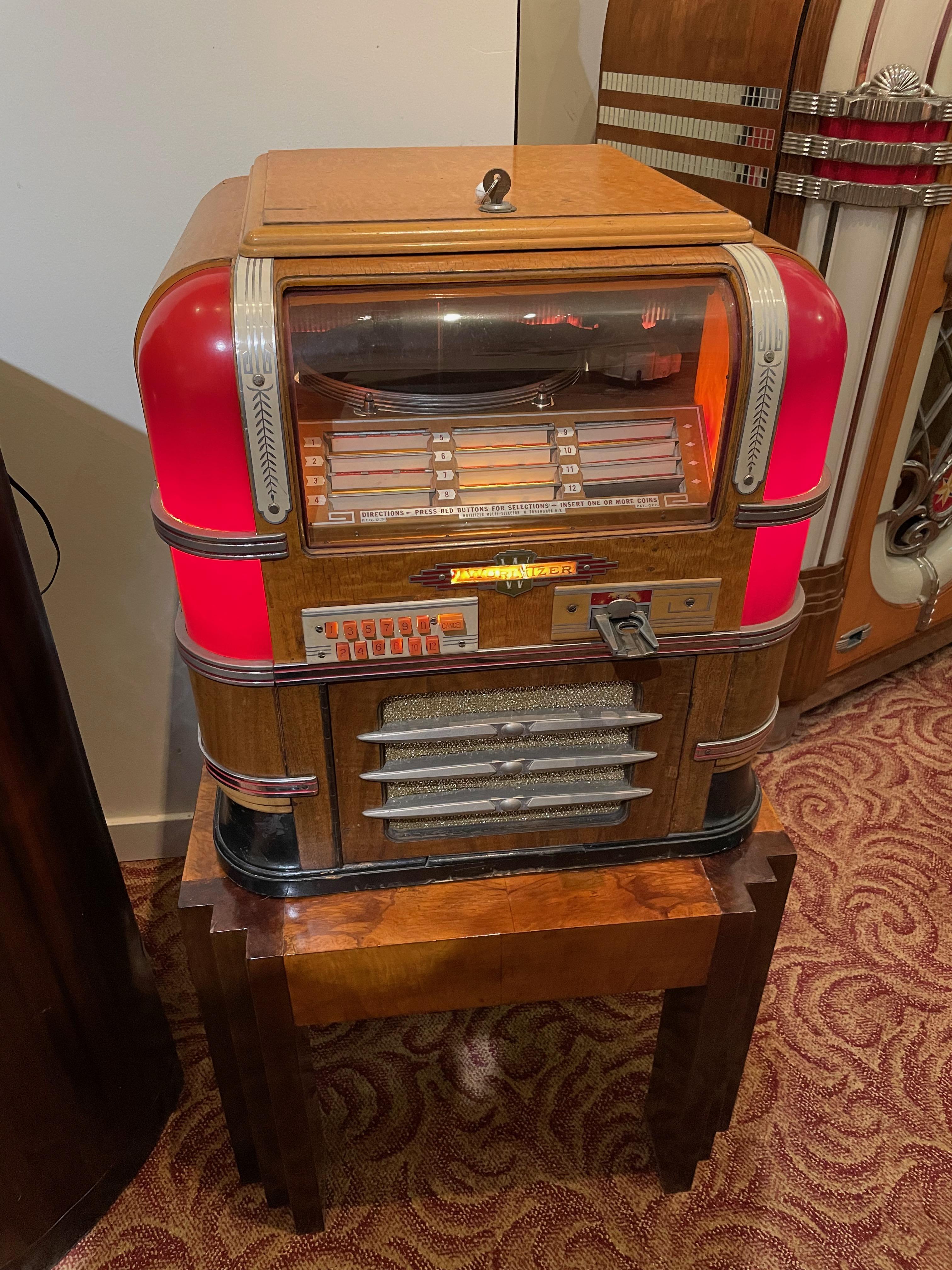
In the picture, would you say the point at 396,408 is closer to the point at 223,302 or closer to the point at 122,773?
the point at 223,302

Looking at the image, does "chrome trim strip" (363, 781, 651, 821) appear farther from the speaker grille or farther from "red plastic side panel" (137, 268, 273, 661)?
"red plastic side panel" (137, 268, 273, 661)

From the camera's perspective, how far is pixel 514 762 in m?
1.07

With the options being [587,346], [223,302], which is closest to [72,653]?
[223,302]

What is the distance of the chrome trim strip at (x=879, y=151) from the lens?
158 cm

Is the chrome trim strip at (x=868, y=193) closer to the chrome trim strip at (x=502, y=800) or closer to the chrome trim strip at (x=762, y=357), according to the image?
the chrome trim strip at (x=762, y=357)

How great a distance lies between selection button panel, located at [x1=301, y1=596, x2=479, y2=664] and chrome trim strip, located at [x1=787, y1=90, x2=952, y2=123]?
1.18 m

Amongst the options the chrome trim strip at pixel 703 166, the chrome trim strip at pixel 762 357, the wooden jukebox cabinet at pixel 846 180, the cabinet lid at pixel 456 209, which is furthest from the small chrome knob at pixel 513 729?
the chrome trim strip at pixel 703 166

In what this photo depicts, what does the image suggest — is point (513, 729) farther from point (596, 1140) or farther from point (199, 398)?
point (596, 1140)

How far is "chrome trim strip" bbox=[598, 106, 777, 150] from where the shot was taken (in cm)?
169

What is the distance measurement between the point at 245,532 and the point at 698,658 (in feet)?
1.59

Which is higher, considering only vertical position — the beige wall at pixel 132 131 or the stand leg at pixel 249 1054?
the beige wall at pixel 132 131

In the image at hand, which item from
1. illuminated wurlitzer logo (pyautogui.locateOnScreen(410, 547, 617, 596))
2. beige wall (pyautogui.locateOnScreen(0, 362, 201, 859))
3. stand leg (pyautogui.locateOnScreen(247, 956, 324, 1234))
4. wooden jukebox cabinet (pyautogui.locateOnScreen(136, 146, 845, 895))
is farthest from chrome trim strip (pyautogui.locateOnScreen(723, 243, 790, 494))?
beige wall (pyautogui.locateOnScreen(0, 362, 201, 859))

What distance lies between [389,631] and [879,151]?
1251 millimetres

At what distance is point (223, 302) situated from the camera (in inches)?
32.8
